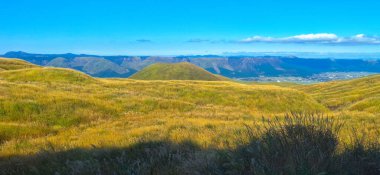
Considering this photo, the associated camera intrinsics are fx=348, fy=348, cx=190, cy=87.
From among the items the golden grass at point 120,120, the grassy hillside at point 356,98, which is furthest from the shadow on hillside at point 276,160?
the grassy hillside at point 356,98

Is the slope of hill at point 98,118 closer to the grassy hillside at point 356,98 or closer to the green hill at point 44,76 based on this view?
the grassy hillside at point 356,98

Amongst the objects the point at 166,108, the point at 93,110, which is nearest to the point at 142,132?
the point at 93,110

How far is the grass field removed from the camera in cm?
680

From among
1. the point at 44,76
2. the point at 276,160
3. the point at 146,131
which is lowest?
the point at 44,76

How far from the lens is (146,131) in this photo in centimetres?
1396

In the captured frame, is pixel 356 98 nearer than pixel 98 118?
No

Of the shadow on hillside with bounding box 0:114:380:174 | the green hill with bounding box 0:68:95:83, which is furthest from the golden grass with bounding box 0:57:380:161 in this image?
the green hill with bounding box 0:68:95:83

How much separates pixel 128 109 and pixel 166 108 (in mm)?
3549

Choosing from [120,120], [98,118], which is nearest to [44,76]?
[98,118]

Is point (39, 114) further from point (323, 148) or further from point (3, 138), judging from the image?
point (323, 148)

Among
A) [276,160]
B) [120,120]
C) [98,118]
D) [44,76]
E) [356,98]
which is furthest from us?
[356,98]

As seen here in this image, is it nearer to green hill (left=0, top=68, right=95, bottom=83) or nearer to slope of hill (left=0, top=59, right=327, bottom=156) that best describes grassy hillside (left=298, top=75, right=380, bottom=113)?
slope of hill (left=0, top=59, right=327, bottom=156)

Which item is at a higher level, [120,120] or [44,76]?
[44,76]

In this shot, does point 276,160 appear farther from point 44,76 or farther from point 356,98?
point 356,98
